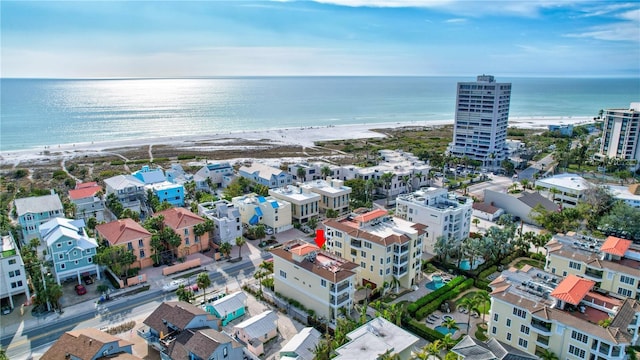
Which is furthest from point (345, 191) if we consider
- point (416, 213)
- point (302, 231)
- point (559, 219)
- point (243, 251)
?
point (559, 219)

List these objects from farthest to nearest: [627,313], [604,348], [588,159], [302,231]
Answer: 1. [588,159]
2. [302,231]
3. [627,313]
4. [604,348]

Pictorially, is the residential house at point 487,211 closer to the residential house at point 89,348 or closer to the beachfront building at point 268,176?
the beachfront building at point 268,176

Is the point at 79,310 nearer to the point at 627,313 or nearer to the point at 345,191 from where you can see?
the point at 345,191

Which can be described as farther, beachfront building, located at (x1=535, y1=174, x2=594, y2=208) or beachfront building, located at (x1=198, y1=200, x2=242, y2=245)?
beachfront building, located at (x1=535, y1=174, x2=594, y2=208)

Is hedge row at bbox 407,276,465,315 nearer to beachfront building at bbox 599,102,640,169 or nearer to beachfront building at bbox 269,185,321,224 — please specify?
beachfront building at bbox 269,185,321,224

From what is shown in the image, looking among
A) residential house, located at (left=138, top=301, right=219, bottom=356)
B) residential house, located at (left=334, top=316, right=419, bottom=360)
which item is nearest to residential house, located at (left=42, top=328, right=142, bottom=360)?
residential house, located at (left=138, top=301, right=219, bottom=356)

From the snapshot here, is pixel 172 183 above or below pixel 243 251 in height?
above

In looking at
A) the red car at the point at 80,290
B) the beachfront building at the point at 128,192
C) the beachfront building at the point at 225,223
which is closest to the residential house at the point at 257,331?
the red car at the point at 80,290

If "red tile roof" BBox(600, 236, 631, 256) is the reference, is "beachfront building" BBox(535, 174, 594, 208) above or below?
below
